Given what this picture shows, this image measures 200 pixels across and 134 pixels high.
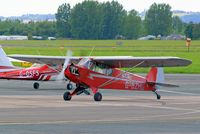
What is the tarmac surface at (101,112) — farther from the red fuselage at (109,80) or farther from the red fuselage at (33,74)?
the red fuselage at (33,74)

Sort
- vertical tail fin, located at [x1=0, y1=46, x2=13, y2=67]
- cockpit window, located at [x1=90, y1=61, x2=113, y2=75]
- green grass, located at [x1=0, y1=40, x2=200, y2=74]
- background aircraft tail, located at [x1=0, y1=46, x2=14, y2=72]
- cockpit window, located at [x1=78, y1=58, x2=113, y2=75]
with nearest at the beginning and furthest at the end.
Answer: cockpit window, located at [x1=78, y1=58, x2=113, y2=75]
cockpit window, located at [x1=90, y1=61, x2=113, y2=75]
background aircraft tail, located at [x1=0, y1=46, x2=14, y2=72]
vertical tail fin, located at [x1=0, y1=46, x2=13, y2=67]
green grass, located at [x1=0, y1=40, x2=200, y2=74]

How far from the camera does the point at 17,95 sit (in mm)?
33250

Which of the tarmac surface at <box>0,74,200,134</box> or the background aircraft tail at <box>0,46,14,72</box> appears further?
the background aircraft tail at <box>0,46,14,72</box>

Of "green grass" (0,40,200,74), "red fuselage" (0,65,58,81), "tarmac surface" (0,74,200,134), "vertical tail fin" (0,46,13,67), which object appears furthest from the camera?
"green grass" (0,40,200,74)

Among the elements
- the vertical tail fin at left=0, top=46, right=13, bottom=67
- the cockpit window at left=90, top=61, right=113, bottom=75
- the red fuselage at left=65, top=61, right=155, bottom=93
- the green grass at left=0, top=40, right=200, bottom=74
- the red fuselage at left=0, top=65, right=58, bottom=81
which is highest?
the cockpit window at left=90, top=61, right=113, bottom=75

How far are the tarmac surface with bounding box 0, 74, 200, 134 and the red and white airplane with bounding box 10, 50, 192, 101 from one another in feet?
1.46

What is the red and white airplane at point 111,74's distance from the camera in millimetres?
31047

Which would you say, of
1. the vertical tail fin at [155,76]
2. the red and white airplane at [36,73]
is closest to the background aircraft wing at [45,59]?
the red and white airplane at [36,73]

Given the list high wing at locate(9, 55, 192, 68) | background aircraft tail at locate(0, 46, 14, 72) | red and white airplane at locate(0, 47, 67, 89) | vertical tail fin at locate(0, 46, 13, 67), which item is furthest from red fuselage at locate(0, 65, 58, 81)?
high wing at locate(9, 55, 192, 68)

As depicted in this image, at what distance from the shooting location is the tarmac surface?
2072cm

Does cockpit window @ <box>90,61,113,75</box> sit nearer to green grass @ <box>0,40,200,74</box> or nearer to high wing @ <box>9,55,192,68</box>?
high wing @ <box>9,55,192,68</box>

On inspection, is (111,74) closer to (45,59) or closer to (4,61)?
(45,59)

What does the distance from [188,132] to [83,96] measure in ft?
44.2

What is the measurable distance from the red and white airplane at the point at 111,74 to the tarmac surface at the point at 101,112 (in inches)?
17.5
